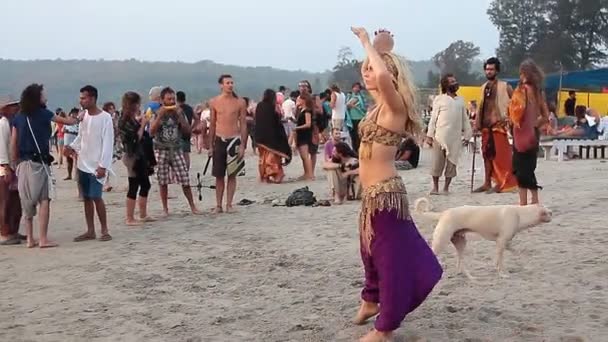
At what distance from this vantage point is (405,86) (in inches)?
189

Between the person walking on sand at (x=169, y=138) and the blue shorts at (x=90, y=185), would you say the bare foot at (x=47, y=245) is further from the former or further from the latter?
the person walking on sand at (x=169, y=138)

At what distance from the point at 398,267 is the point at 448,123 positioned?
6.75 m

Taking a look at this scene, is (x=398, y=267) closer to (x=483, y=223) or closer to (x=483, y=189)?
(x=483, y=223)

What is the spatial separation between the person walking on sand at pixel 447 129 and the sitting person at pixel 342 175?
108cm

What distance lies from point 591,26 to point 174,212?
49.2 meters

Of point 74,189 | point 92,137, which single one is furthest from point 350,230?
point 74,189

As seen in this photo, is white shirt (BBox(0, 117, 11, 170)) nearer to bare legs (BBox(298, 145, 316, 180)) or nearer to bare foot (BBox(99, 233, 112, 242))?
bare foot (BBox(99, 233, 112, 242))

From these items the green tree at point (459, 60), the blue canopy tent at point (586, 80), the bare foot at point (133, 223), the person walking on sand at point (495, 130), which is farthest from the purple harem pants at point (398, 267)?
the green tree at point (459, 60)

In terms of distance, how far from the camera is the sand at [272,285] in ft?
16.8

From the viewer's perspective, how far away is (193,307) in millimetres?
5758

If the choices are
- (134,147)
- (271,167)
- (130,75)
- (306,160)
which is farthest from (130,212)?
(130,75)

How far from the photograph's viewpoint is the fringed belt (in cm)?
470

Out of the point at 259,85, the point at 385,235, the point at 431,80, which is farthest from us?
the point at 259,85

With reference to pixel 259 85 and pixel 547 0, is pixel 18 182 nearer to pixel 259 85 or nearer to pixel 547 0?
pixel 547 0
